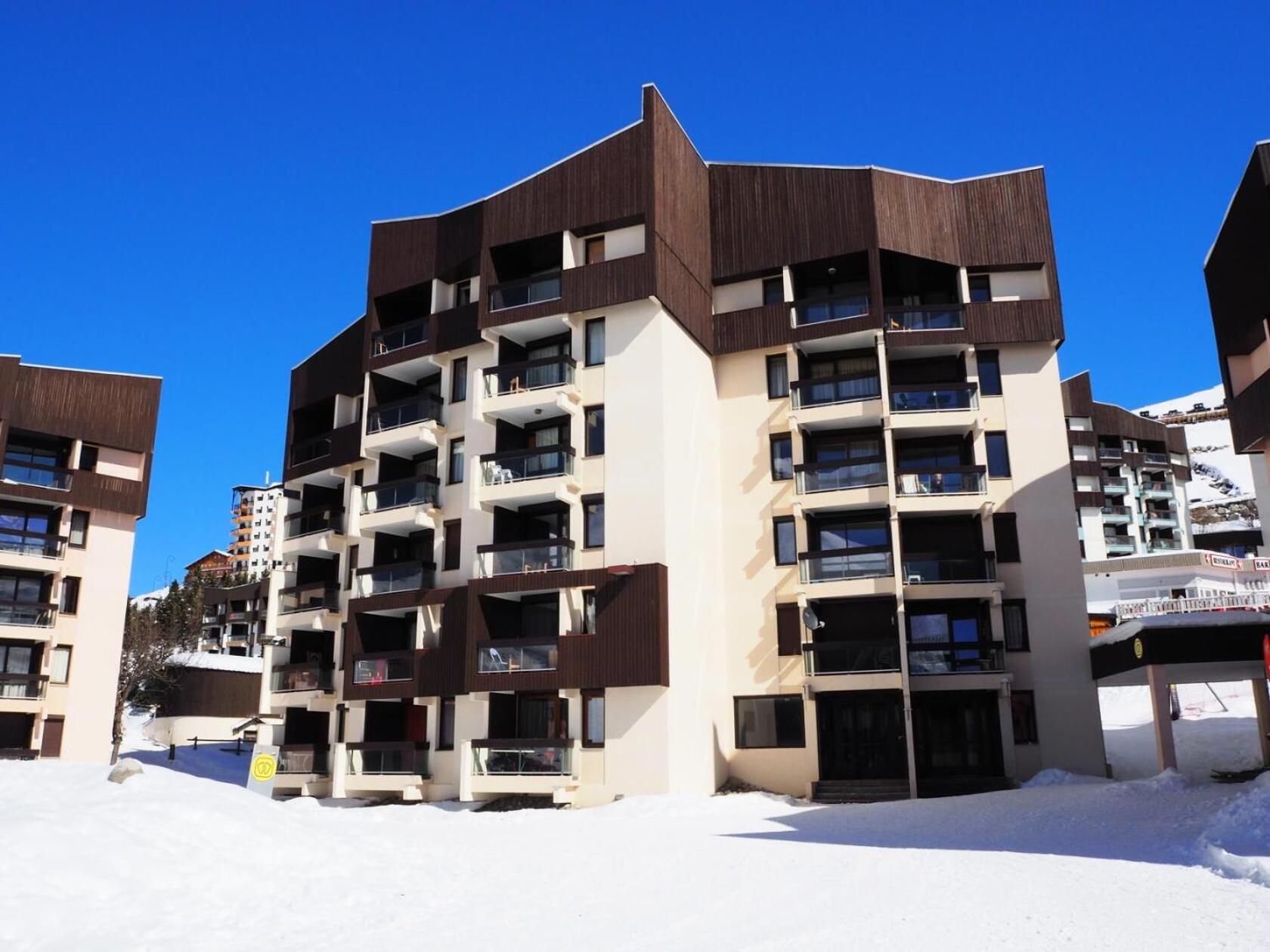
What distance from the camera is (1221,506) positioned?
122188 mm

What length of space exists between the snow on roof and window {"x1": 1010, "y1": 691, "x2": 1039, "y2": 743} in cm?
4927

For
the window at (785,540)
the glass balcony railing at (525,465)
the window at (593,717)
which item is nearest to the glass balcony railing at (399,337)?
the glass balcony railing at (525,465)

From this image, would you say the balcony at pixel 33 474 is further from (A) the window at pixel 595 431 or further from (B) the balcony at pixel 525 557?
(A) the window at pixel 595 431

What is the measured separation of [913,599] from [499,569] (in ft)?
44.3

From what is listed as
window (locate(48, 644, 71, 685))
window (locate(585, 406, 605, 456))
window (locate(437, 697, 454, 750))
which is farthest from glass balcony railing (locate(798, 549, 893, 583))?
window (locate(48, 644, 71, 685))

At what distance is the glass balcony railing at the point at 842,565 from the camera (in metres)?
36.1

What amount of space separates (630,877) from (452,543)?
2096cm

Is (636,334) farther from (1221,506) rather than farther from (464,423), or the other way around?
(1221,506)

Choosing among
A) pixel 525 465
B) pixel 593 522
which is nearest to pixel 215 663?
pixel 525 465

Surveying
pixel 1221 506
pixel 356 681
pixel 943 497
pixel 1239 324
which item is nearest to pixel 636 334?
pixel 943 497

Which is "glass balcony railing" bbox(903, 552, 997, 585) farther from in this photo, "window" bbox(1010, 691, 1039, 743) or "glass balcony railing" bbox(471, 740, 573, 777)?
"glass balcony railing" bbox(471, 740, 573, 777)

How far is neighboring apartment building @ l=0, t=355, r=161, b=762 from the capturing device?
47.0 meters

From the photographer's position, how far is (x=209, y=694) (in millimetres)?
70375

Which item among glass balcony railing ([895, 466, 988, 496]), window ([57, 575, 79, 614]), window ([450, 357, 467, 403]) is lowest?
window ([57, 575, 79, 614])
